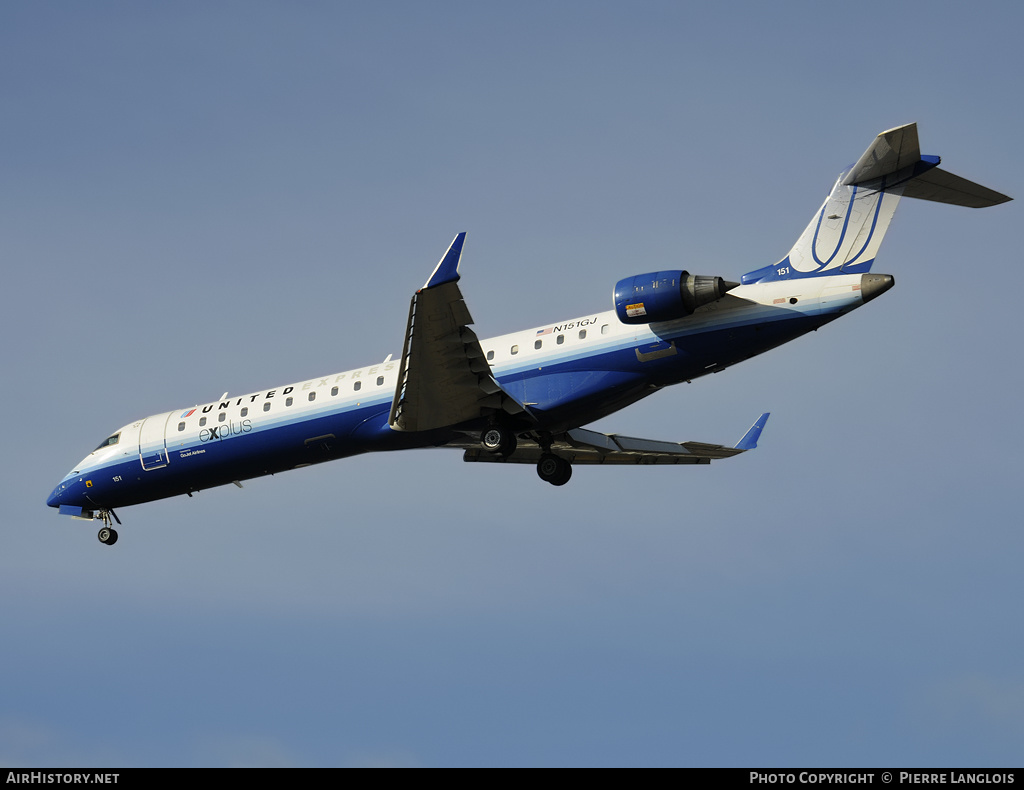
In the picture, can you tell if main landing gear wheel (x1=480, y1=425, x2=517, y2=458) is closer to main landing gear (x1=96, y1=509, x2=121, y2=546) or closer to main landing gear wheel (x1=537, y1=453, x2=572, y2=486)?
main landing gear wheel (x1=537, y1=453, x2=572, y2=486)

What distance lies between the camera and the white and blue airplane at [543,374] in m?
27.6

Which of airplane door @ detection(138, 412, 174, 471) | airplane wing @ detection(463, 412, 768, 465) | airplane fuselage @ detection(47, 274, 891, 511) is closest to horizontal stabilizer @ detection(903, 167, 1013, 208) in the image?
airplane fuselage @ detection(47, 274, 891, 511)

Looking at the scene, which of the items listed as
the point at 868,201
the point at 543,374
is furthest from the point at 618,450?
the point at 868,201

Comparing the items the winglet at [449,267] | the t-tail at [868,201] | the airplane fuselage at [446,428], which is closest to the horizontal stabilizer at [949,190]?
the t-tail at [868,201]

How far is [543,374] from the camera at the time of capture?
29953 millimetres

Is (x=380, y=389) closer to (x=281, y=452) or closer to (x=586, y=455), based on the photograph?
(x=281, y=452)

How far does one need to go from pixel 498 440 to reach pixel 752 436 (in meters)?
7.11

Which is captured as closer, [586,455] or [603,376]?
[603,376]

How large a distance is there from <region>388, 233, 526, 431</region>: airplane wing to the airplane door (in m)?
7.19

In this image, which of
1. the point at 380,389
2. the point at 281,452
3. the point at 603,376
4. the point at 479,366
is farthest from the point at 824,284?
the point at 281,452

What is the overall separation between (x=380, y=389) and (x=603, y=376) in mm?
5605

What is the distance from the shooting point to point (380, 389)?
103ft
